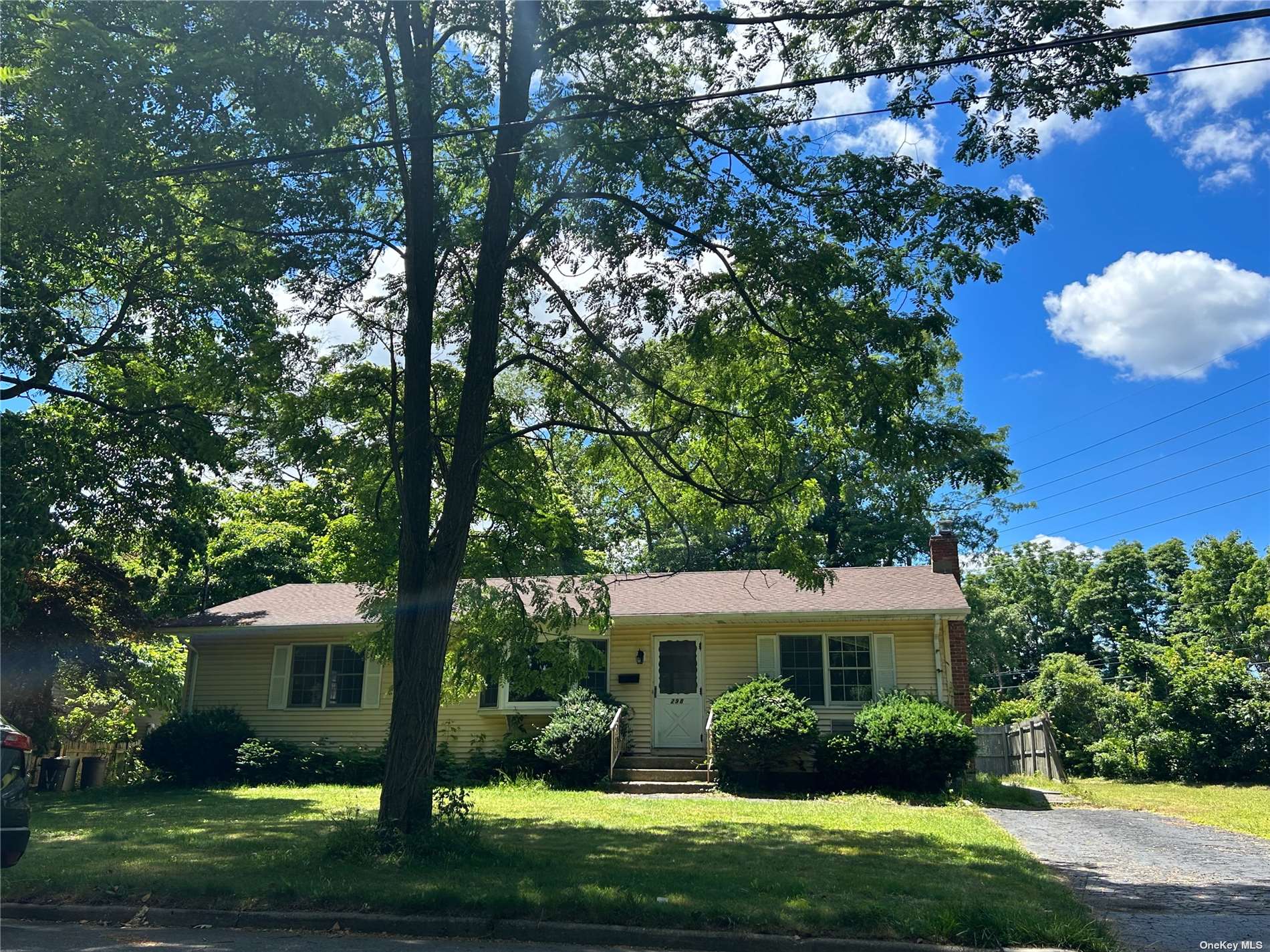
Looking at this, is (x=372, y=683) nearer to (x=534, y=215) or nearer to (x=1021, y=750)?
(x=534, y=215)

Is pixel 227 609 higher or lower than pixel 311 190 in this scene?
lower

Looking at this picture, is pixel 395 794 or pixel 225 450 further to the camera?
pixel 225 450

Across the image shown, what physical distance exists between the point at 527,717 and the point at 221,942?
1214 cm

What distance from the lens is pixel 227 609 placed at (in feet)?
68.3

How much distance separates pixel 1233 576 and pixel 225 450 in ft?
155

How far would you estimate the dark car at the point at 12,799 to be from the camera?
22.4ft

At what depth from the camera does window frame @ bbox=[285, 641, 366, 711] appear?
18859 millimetres

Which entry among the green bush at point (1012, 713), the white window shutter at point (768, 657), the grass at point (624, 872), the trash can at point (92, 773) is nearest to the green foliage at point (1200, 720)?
the green bush at point (1012, 713)

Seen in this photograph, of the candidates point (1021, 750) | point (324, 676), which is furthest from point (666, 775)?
point (1021, 750)

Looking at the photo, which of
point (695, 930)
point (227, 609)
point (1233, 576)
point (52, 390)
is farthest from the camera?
point (1233, 576)

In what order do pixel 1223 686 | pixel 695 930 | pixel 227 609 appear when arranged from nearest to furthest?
pixel 695 930, pixel 1223 686, pixel 227 609

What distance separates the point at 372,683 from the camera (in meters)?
18.8

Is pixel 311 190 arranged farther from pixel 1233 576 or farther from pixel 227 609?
pixel 1233 576

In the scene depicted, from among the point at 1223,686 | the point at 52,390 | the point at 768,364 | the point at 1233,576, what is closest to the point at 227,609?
the point at 52,390
